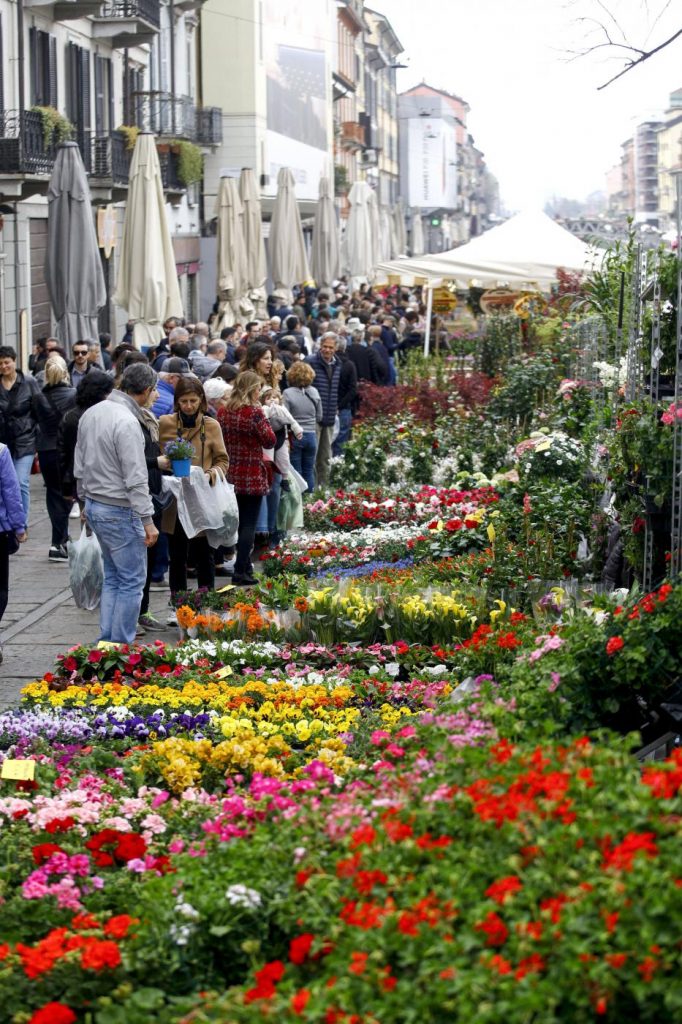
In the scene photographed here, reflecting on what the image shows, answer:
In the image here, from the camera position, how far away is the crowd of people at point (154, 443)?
27.7 feet

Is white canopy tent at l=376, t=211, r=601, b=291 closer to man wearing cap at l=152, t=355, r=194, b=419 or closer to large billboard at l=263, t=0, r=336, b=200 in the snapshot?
man wearing cap at l=152, t=355, r=194, b=419

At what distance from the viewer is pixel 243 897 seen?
3867 mm

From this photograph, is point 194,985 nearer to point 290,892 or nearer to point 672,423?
point 290,892

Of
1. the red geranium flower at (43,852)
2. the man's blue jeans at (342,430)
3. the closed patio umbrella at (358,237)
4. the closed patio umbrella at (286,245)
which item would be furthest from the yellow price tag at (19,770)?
the closed patio umbrella at (358,237)

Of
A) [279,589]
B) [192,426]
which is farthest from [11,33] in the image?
[279,589]

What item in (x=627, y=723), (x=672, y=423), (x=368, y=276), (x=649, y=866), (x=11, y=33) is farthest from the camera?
(x=368, y=276)

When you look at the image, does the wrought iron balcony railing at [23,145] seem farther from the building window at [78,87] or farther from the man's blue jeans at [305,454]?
the man's blue jeans at [305,454]

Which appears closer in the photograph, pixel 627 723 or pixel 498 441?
pixel 627 723

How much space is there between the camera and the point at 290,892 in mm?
3840

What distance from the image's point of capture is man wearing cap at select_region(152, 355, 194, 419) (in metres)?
11.5

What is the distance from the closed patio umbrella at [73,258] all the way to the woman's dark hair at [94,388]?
7.54m

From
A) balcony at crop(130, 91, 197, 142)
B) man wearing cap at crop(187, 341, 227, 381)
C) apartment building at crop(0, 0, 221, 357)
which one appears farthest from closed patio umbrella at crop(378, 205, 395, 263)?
man wearing cap at crop(187, 341, 227, 381)

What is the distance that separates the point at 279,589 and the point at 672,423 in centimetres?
265

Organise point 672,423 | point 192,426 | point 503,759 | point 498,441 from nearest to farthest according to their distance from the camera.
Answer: point 503,759 < point 672,423 < point 192,426 < point 498,441
